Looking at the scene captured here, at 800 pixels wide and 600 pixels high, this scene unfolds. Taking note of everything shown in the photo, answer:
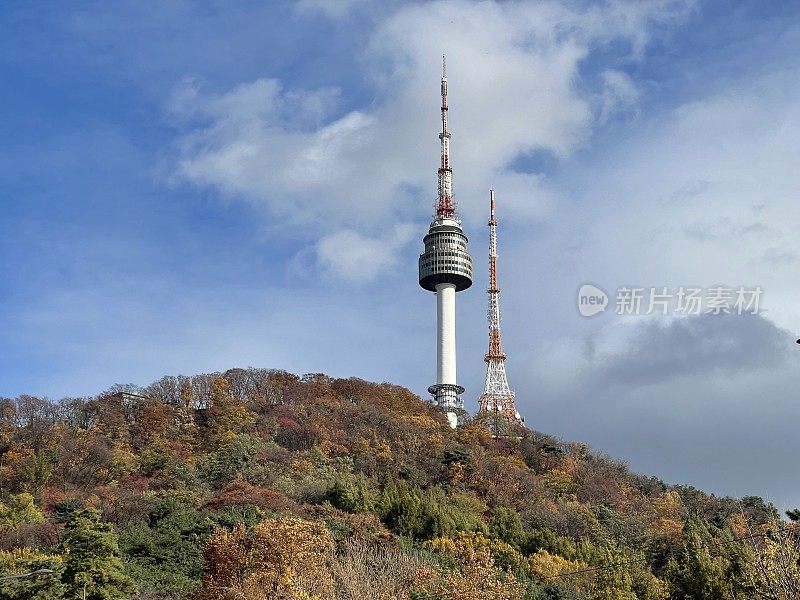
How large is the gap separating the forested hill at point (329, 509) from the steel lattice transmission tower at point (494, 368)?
10.1 metres

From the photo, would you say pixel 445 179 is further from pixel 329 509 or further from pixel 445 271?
pixel 329 509

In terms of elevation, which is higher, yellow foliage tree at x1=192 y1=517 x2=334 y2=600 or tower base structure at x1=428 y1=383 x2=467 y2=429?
tower base structure at x1=428 y1=383 x2=467 y2=429

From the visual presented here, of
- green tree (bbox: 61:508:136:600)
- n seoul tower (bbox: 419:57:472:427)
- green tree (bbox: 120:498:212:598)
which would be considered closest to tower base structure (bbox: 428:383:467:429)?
n seoul tower (bbox: 419:57:472:427)

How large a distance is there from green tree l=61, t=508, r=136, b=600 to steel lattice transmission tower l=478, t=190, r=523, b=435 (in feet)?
194

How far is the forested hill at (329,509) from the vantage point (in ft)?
87.4

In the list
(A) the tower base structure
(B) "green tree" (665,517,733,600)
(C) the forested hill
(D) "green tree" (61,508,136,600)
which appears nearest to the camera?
(C) the forested hill

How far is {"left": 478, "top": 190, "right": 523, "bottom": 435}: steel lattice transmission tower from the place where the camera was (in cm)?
9044

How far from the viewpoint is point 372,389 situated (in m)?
78.1

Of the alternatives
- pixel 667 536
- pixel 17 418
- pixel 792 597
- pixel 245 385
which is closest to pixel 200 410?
pixel 245 385

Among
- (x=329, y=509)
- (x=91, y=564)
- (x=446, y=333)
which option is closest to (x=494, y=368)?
(x=446, y=333)

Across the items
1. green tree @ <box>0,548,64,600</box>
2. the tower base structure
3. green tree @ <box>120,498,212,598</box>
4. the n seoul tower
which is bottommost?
green tree @ <box>0,548,64,600</box>

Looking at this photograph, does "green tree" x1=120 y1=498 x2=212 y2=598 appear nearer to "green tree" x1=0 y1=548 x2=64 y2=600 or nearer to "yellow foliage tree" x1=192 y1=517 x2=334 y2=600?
"green tree" x1=0 y1=548 x2=64 y2=600

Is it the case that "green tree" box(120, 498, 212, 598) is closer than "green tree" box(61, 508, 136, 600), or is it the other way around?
"green tree" box(61, 508, 136, 600)

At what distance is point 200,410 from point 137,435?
650 cm
